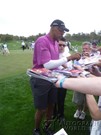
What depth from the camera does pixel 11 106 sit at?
5.83 metres

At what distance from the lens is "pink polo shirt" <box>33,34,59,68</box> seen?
3342 millimetres

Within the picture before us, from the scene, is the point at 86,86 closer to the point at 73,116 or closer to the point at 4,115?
the point at 73,116

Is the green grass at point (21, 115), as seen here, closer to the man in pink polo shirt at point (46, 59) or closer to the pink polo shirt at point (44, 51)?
the man in pink polo shirt at point (46, 59)

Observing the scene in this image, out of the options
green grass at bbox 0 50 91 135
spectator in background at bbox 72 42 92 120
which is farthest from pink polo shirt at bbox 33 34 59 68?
green grass at bbox 0 50 91 135

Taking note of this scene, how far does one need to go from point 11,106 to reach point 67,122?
171 cm

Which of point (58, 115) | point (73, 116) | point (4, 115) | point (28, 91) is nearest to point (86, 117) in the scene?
point (73, 116)

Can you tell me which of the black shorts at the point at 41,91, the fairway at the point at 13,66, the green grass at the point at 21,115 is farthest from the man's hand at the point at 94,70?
the fairway at the point at 13,66

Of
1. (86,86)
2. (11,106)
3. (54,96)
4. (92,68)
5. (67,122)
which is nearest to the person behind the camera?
(86,86)

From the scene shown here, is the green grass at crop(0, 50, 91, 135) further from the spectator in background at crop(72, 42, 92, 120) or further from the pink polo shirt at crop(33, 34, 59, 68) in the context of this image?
the pink polo shirt at crop(33, 34, 59, 68)

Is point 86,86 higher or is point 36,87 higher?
point 86,86

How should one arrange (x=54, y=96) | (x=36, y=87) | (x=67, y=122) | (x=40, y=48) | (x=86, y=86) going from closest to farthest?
(x=86, y=86) → (x=40, y=48) → (x=36, y=87) → (x=54, y=96) → (x=67, y=122)

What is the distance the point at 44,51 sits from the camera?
11.0ft

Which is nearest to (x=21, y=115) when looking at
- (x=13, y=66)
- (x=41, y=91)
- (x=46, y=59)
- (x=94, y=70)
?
(x=41, y=91)

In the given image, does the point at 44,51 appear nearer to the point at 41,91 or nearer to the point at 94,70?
the point at 41,91
